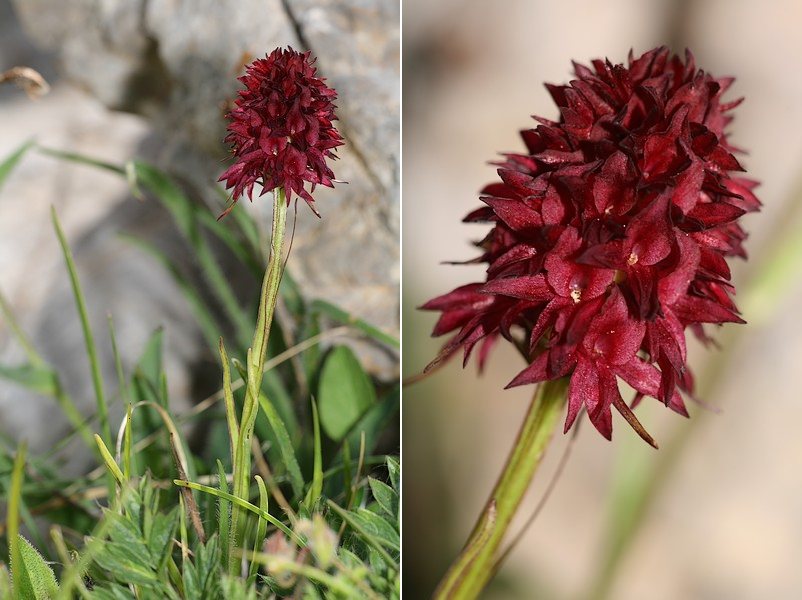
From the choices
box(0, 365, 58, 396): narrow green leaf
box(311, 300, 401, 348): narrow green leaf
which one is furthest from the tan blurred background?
box(0, 365, 58, 396): narrow green leaf

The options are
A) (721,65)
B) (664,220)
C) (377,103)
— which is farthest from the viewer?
(721,65)

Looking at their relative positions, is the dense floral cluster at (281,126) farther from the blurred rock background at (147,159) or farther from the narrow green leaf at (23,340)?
the narrow green leaf at (23,340)

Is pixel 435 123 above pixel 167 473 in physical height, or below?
above

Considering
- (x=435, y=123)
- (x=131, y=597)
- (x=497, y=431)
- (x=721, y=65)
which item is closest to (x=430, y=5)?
(x=435, y=123)

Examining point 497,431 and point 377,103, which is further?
point 497,431

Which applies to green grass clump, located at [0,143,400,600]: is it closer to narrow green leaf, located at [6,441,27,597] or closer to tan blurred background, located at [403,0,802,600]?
narrow green leaf, located at [6,441,27,597]

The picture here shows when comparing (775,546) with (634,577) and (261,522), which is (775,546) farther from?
(261,522)
